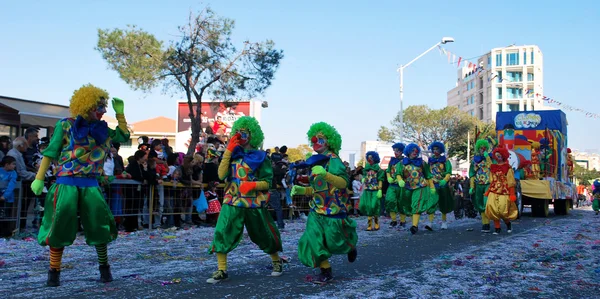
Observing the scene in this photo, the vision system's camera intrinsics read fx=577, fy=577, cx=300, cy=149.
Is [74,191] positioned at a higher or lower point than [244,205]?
higher

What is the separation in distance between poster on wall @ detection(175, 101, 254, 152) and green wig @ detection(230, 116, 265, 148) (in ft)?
53.9

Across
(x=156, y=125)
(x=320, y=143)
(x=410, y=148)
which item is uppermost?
(x=156, y=125)

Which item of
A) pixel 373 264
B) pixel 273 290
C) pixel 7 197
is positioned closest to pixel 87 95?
pixel 273 290

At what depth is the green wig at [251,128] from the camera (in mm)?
6516

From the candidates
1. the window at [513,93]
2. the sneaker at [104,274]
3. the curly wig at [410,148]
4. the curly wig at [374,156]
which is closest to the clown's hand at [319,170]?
the sneaker at [104,274]

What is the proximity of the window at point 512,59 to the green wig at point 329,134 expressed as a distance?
9126cm

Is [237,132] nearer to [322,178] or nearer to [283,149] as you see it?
[322,178]

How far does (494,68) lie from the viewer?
→ 9188cm

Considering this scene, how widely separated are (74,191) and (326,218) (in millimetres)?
2647

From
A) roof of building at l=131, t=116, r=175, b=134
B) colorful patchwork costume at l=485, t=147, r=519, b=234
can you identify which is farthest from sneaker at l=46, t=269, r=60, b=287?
Answer: roof of building at l=131, t=116, r=175, b=134

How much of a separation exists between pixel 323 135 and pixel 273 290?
188cm

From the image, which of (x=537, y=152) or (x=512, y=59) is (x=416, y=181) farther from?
(x=512, y=59)

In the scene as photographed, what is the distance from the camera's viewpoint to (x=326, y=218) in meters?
6.34

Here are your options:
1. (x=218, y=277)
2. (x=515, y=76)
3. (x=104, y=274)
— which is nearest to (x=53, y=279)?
(x=104, y=274)
